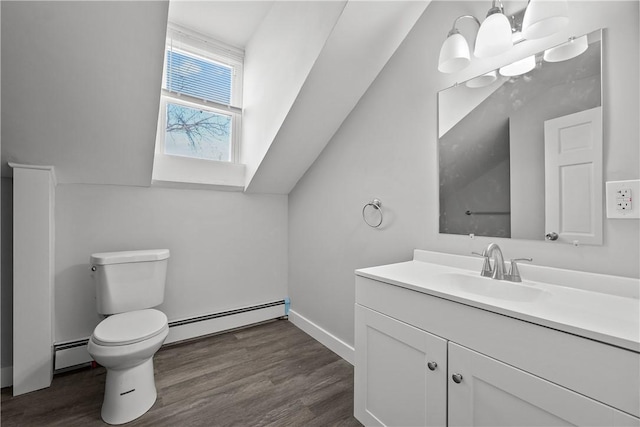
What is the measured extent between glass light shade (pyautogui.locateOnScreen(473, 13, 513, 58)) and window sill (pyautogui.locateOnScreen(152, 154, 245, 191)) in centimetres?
194

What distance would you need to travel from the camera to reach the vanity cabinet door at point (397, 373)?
1.01 m

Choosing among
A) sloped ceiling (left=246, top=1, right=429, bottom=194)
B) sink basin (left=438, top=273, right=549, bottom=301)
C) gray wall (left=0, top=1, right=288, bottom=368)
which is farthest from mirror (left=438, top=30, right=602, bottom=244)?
gray wall (left=0, top=1, right=288, bottom=368)

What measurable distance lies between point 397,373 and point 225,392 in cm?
107

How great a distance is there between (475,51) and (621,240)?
0.94 meters

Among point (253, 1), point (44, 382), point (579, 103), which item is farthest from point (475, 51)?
point (44, 382)

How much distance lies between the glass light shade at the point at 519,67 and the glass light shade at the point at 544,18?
11 cm

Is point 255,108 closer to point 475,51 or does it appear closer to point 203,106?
point 203,106

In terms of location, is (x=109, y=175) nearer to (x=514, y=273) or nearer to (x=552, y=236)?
(x=514, y=273)

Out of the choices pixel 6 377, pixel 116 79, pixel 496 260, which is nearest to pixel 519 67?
pixel 496 260

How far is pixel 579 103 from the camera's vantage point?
3.41 feet

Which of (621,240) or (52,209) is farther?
(52,209)

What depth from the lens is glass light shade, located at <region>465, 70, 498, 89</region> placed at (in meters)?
1.29

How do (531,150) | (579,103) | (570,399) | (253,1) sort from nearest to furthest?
1. (570,399)
2. (579,103)
3. (531,150)
4. (253,1)

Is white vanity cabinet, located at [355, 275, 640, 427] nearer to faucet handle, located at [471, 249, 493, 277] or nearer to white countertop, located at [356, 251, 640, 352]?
white countertop, located at [356, 251, 640, 352]
